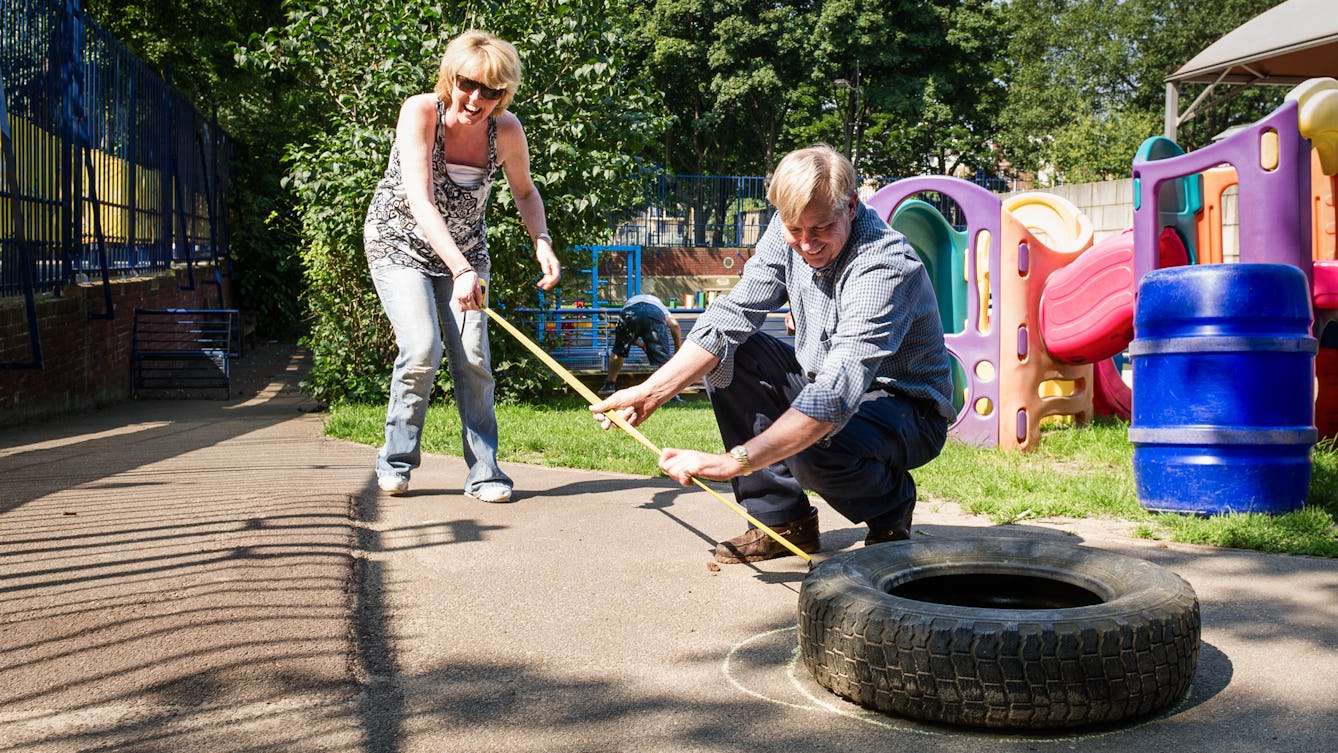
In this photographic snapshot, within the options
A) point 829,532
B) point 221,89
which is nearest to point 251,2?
point 221,89

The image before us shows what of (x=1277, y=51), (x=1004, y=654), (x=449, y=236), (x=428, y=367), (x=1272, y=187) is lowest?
→ (x=1004, y=654)

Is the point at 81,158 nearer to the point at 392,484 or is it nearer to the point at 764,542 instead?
the point at 392,484

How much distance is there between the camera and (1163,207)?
705cm

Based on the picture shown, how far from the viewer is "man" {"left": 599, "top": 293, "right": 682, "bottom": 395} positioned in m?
9.97

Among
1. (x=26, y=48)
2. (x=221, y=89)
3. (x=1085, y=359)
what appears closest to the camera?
(x=1085, y=359)

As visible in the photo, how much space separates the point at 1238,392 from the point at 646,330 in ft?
19.7

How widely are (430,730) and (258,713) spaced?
0.39 m

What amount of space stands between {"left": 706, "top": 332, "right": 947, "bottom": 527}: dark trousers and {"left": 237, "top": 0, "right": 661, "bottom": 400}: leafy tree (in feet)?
17.7

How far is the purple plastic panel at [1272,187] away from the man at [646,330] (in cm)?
503

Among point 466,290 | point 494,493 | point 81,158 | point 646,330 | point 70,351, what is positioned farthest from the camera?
point 646,330

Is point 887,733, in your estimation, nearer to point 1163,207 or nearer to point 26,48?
point 1163,207

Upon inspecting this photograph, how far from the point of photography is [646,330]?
998 cm

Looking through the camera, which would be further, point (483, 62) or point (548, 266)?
point (548, 266)

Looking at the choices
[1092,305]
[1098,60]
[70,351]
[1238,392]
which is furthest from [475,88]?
[1098,60]
